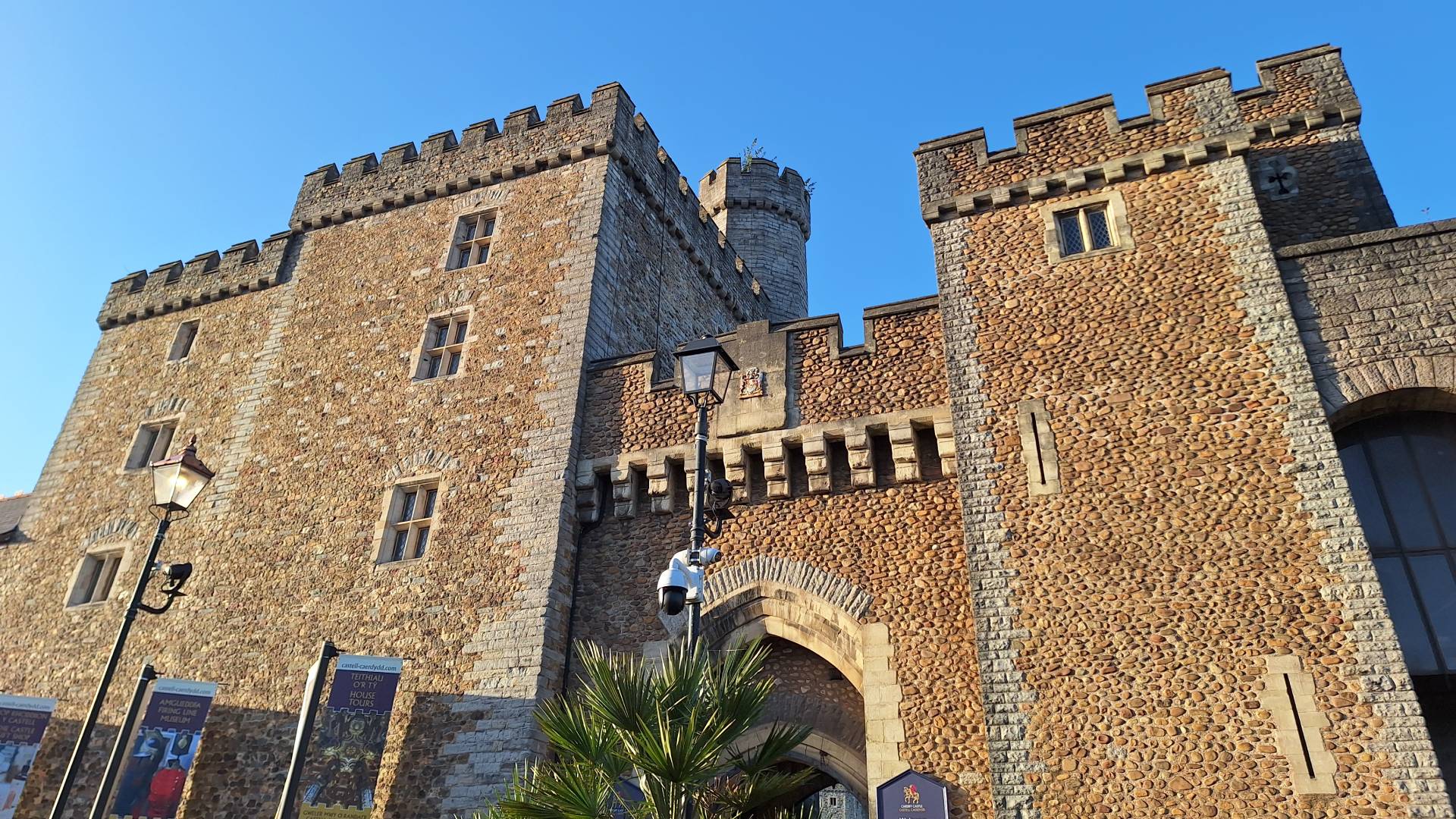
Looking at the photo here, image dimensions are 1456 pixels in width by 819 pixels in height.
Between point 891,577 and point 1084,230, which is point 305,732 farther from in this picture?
point 1084,230

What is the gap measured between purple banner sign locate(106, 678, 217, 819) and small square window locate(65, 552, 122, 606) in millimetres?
4308

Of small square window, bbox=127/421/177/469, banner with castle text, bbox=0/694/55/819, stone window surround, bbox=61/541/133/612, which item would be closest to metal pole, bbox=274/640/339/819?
banner with castle text, bbox=0/694/55/819

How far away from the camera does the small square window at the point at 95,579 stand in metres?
15.7

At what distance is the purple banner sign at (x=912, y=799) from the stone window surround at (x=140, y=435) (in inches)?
552

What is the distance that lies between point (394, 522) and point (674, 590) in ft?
25.1

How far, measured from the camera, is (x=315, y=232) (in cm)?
1850

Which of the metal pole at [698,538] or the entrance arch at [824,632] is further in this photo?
the entrance arch at [824,632]

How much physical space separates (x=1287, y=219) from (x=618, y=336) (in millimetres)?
9419

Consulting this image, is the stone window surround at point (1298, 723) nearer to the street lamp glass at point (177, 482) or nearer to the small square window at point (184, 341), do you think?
the street lamp glass at point (177, 482)

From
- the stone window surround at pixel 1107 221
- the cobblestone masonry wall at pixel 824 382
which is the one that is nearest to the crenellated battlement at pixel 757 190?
the cobblestone masonry wall at pixel 824 382

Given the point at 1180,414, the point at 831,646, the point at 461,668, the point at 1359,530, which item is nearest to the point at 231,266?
the point at 461,668

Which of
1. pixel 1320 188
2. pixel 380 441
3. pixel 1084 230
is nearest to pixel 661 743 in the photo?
pixel 1084 230

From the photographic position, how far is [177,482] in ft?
29.2

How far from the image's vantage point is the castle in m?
8.91
